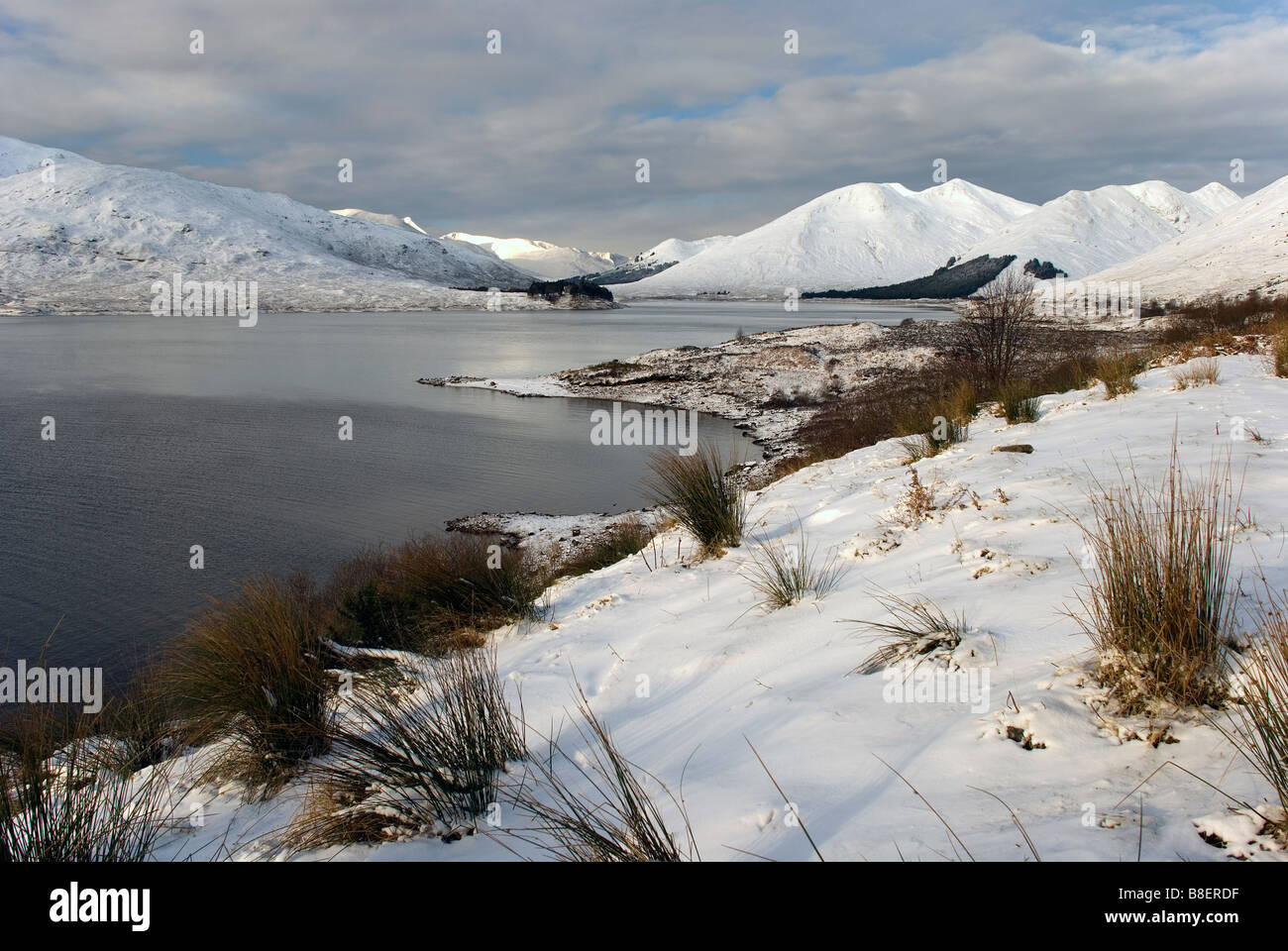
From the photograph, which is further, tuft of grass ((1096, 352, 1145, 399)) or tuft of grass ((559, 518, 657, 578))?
tuft of grass ((1096, 352, 1145, 399))

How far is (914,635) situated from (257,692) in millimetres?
3409

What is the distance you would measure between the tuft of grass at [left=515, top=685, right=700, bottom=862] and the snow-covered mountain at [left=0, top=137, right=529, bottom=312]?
12555cm

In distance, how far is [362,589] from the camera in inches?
295

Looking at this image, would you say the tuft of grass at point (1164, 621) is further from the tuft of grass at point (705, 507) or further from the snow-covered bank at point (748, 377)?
the snow-covered bank at point (748, 377)

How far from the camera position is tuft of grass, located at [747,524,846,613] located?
189 inches

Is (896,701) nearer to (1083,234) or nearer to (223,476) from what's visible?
(223,476)

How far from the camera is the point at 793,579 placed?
4.93 m

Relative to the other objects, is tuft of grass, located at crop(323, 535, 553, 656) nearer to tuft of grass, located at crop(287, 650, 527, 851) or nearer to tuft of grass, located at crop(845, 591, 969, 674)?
tuft of grass, located at crop(287, 650, 527, 851)

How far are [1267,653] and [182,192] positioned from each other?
222 m

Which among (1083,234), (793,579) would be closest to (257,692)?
(793,579)

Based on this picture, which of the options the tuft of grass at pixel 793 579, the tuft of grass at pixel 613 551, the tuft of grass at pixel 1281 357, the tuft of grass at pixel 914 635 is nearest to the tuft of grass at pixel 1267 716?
the tuft of grass at pixel 914 635

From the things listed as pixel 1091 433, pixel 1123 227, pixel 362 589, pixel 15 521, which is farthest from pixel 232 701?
pixel 1123 227

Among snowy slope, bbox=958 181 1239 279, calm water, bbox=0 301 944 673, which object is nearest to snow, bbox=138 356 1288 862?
calm water, bbox=0 301 944 673
